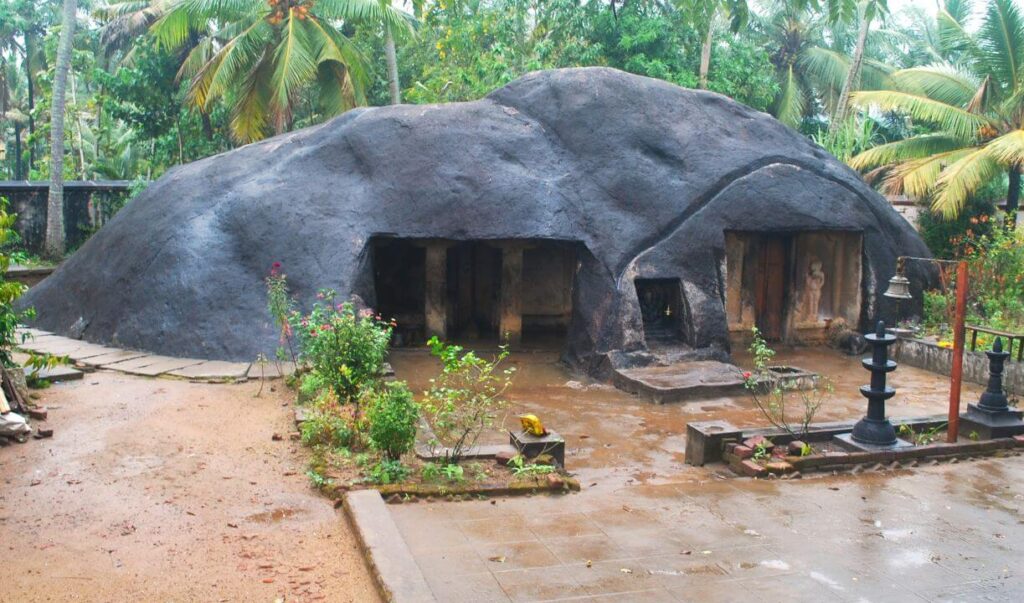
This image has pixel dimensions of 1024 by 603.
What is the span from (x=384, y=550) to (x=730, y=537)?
89.4 inches

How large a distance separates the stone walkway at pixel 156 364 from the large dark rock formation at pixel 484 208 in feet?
0.93

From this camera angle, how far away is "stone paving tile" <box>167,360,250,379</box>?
10.2m

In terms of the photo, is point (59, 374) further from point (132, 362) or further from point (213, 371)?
point (213, 371)

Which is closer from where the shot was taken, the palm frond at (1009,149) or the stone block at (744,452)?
the stone block at (744,452)

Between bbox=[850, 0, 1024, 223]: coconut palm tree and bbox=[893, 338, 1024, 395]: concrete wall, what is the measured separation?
396 centimetres

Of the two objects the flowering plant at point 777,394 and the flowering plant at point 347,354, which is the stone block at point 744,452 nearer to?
the flowering plant at point 777,394

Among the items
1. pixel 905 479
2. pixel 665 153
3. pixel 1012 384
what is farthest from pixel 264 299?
pixel 1012 384

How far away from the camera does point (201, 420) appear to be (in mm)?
8492

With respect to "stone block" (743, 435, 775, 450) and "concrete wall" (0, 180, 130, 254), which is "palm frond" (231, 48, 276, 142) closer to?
"concrete wall" (0, 180, 130, 254)

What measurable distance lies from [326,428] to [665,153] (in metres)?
7.73

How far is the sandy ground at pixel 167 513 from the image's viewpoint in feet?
16.2

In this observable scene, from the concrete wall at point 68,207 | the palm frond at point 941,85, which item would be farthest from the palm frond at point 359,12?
the palm frond at point 941,85

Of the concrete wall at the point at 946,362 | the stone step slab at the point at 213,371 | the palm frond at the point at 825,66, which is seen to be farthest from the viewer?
the palm frond at the point at 825,66

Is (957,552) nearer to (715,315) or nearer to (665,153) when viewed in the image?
(715,315)
